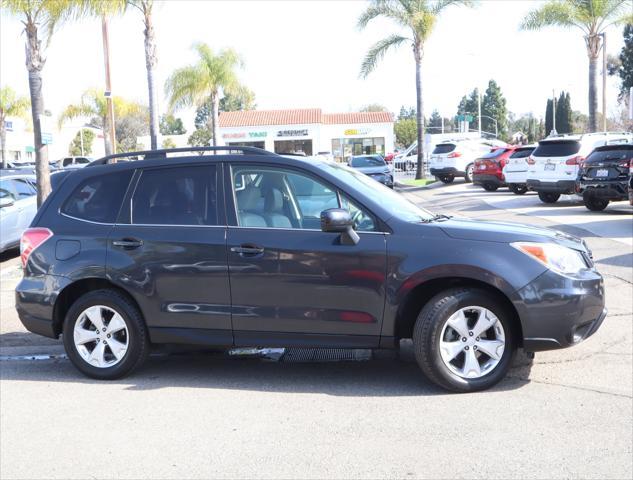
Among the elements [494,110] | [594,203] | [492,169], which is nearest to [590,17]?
[492,169]

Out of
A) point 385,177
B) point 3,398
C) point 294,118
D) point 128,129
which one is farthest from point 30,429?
point 128,129

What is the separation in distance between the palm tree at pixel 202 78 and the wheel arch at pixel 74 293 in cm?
3868

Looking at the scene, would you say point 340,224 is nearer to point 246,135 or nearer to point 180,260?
point 180,260

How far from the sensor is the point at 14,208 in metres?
13.9

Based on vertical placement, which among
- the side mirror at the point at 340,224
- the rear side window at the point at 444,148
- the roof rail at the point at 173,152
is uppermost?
the rear side window at the point at 444,148

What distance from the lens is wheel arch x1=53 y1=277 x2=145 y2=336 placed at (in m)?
5.94

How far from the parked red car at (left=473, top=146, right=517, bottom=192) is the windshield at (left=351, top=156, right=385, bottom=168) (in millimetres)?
4141

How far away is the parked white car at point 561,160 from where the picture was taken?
18.9 m

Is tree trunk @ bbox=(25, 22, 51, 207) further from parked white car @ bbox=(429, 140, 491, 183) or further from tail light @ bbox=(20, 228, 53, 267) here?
parked white car @ bbox=(429, 140, 491, 183)

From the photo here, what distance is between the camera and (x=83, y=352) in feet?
19.6

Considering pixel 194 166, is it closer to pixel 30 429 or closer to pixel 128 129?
pixel 30 429

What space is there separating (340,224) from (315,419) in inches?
54.1

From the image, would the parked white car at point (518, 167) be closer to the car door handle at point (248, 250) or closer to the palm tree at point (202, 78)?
the car door handle at point (248, 250)

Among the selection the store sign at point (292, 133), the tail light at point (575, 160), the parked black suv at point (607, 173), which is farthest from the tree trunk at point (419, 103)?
the store sign at point (292, 133)
